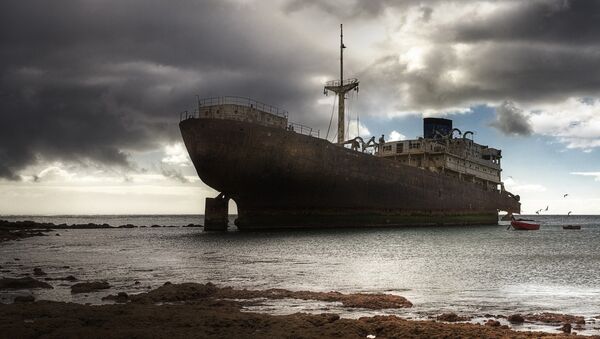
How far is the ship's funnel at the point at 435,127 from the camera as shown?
204ft

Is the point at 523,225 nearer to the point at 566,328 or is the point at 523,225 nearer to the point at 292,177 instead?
the point at 292,177

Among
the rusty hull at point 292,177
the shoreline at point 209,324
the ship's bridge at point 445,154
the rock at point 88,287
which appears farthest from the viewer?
the ship's bridge at point 445,154

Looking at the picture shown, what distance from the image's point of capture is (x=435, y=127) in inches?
2470

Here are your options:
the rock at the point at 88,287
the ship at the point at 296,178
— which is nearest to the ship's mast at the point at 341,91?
the ship at the point at 296,178

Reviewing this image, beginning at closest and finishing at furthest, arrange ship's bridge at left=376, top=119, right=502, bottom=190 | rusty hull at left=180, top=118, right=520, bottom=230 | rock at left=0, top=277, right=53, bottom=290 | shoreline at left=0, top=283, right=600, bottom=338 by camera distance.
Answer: shoreline at left=0, top=283, right=600, bottom=338 < rock at left=0, top=277, right=53, bottom=290 < rusty hull at left=180, top=118, right=520, bottom=230 < ship's bridge at left=376, top=119, right=502, bottom=190

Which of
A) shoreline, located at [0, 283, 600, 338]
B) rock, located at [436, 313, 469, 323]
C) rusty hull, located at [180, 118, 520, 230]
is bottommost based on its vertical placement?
rock, located at [436, 313, 469, 323]

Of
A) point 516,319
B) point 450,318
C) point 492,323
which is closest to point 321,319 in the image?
point 450,318

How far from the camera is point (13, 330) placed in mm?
6625

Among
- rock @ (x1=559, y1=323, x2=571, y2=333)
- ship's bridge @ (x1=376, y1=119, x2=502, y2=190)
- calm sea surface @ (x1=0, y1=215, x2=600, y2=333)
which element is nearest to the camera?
rock @ (x1=559, y1=323, x2=571, y2=333)

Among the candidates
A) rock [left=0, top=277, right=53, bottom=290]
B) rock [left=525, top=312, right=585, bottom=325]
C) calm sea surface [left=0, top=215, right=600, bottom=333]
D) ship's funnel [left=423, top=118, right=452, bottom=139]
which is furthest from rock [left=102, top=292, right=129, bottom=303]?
ship's funnel [left=423, top=118, right=452, bottom=139]

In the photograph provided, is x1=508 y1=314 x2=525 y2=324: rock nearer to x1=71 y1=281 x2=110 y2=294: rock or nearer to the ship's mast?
x1=71 y1=281 x2=110 y2=294: rock

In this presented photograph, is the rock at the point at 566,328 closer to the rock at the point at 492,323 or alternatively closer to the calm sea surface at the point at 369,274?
the rock at the point at 492,323

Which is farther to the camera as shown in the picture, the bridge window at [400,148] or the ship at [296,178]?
the bridge window at [400,148]

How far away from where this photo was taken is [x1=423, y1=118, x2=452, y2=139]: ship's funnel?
62.1 metres
